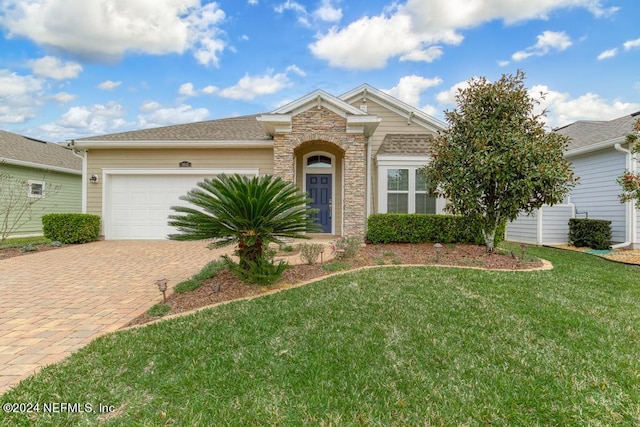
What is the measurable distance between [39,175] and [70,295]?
42.9ft

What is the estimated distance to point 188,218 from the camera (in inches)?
165

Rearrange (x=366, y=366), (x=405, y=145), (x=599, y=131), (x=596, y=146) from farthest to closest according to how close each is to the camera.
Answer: (x=599, y=131) < (x=405, y=145) < (x=596, y=146) < (x=366, y=366)

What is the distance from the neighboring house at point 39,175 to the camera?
42.1ft

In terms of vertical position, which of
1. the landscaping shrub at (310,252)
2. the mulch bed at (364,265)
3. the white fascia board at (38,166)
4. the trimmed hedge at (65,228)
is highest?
the white fascia board at (38,166)

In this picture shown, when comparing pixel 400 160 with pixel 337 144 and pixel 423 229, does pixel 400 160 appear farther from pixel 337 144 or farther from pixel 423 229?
pixel 423 229

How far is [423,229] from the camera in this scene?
8.95 metres

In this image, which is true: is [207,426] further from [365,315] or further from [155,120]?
[155,120]

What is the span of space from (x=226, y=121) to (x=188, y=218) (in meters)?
10.6

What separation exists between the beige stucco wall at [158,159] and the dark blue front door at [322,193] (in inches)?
60.7

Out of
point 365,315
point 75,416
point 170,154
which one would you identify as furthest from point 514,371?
point 170,154

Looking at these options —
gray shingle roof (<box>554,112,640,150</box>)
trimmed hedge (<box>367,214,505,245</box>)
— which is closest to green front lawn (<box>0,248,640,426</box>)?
trimmed hedge (<box>367,214,505,245</box>)

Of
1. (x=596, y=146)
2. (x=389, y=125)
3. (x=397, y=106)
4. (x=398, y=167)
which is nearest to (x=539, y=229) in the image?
(x=596, y=146)

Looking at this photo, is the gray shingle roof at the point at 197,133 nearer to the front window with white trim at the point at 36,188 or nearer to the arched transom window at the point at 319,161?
the arched transom window at the point at 319,161

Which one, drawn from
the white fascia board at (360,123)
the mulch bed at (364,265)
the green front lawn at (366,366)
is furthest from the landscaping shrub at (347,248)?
the white fascia board at (360,123)
